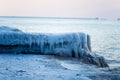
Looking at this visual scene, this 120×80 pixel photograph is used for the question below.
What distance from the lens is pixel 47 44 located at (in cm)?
2464

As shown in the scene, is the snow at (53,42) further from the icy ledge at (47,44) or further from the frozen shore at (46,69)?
the frozen shore at (46,69)

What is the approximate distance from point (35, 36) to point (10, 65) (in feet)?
17.6

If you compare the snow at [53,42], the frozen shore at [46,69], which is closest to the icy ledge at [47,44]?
the snow at [53,42]

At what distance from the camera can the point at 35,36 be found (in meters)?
24.8

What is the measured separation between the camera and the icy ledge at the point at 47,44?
2419 cm

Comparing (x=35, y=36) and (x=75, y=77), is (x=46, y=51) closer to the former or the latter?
(x=35, y=36)

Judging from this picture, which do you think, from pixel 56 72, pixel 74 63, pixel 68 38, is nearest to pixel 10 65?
pixel 56 72

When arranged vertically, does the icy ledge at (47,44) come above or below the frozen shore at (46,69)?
above

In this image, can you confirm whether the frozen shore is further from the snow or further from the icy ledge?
the snow

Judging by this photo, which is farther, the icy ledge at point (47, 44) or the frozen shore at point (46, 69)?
the icy ledge at point (47, 44)

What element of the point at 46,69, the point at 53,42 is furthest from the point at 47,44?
the point at 46,69

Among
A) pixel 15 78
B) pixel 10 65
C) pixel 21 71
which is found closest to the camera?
pixel 15 78

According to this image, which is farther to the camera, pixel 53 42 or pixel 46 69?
pixel 53 42

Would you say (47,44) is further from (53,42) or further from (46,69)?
(46,69)
